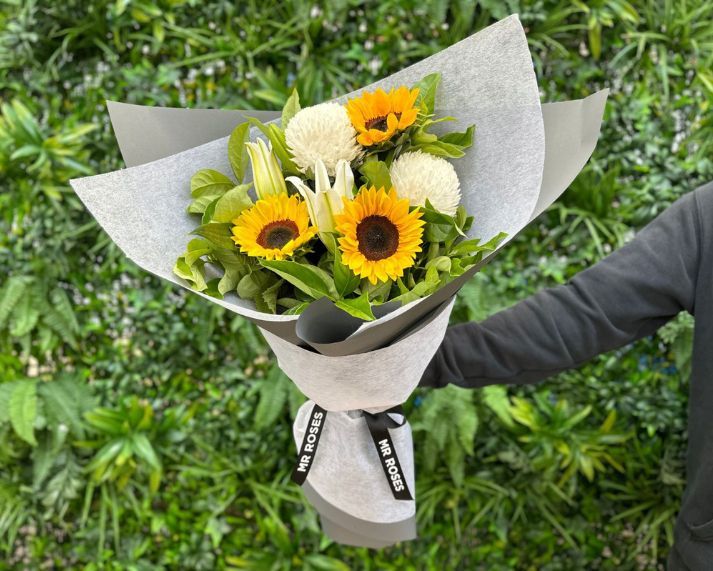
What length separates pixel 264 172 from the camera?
0.68m

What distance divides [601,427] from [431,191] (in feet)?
4.05

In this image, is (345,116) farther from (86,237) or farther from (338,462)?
(86,237)

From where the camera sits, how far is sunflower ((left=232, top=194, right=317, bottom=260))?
628 mm

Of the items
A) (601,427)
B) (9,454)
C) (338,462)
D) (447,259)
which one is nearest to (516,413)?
(601,427)

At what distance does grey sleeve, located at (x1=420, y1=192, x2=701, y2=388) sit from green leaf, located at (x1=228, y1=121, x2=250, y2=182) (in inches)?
16.5

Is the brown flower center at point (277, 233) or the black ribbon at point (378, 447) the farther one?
the black ribbon at point (378, 447)

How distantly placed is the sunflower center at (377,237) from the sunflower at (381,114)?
0.10 meters

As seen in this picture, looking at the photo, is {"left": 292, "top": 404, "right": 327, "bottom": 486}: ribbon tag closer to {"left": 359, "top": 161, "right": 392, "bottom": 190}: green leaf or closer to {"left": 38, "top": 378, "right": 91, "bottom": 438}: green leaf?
{"left": 359, "top": 161, "right": 392, "bottom": 190}: green leaf

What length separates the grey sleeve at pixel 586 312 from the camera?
3.05 ft

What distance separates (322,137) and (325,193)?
73 millimetres

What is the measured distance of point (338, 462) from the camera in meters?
0.86

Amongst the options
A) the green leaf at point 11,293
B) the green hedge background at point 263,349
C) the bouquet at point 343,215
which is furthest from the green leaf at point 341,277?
the green leaf at point 11,293

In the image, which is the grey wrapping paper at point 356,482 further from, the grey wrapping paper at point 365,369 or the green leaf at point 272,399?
the green leaf at point 272,399

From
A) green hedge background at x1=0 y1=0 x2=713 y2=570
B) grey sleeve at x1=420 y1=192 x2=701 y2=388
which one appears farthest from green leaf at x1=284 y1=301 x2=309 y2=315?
green hedge background at x1=0 y1=0 x2=713 y2=570
